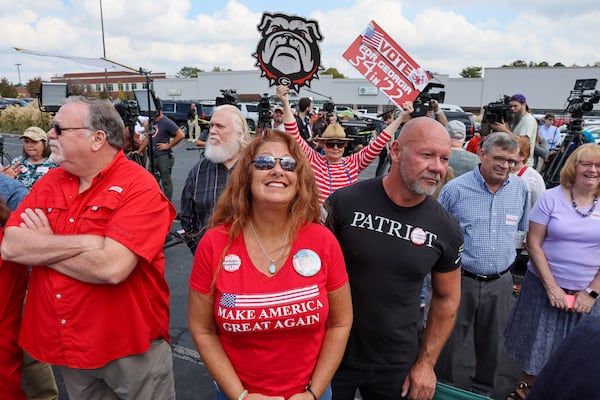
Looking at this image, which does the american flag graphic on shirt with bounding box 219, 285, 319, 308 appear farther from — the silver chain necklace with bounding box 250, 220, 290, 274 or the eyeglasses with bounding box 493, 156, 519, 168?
the eyeglasses with bounding box 493, 156, 519, 168

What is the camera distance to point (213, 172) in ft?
9.93

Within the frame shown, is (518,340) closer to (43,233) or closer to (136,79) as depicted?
(43,233)

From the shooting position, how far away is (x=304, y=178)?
5.75ft

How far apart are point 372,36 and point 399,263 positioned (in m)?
3.48

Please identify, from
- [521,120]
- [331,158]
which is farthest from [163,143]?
[521,120]

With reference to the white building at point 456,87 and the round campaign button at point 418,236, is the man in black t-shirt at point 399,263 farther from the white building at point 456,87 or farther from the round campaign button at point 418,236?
the white building at point 456,87

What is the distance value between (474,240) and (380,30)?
9.26 feet

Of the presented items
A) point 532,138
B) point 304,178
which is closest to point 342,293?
point 304,178

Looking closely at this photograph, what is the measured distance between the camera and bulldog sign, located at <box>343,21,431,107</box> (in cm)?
444

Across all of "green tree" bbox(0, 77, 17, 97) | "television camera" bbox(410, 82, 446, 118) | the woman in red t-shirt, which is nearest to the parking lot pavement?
the woman in red t-shirt

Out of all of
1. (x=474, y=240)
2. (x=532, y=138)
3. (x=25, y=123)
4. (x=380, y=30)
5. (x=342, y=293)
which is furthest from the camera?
(x=25, y=123)

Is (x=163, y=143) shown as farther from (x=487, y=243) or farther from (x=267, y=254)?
(x=267, y=254)

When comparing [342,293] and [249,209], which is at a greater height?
[249,209]

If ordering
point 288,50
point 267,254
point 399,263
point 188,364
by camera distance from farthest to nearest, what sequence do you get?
1. point 288,50
2. point 188,364
3. point 399,263
4. point 267,254
